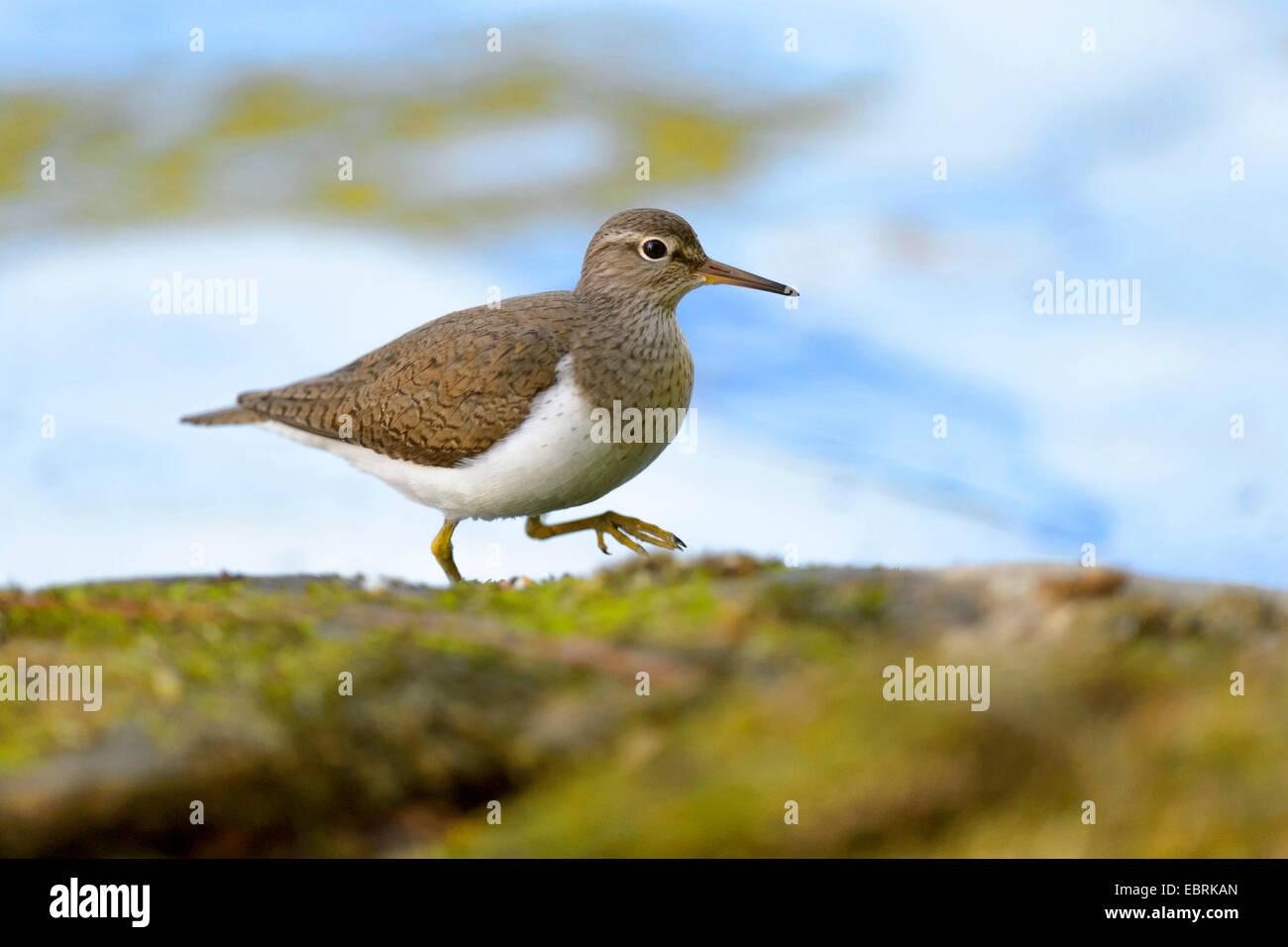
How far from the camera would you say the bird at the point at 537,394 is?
816 cm

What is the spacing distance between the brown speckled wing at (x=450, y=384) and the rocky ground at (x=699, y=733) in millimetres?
3727

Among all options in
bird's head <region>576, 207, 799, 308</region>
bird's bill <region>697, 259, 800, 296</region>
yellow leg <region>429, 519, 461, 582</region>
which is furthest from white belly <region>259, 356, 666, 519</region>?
bird's bill <region>697, 259, 800, 296</region>

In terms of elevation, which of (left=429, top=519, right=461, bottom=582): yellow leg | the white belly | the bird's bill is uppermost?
the bird's bill

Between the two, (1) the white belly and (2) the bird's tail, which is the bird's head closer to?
(1) the white belly

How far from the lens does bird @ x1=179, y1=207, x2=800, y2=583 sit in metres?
8.16

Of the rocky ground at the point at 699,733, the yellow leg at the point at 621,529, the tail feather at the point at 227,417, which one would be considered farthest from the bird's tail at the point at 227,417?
the rocky ground at the point at 699,733

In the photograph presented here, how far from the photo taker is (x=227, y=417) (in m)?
10.3

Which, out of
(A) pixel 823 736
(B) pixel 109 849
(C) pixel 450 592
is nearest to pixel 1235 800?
(A) pixel 823 736

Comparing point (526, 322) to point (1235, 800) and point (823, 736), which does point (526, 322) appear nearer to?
point (823, 736)

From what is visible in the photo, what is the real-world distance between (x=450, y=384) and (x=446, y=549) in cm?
133

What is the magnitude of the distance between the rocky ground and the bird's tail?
5.67 metres

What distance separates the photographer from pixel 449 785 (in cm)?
359

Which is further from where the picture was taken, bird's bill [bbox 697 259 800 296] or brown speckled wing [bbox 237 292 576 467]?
bird's bill [bbox 697 259 800 296]

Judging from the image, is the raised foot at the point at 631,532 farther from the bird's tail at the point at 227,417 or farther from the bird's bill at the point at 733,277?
the bird's tail at the point at 227,417
